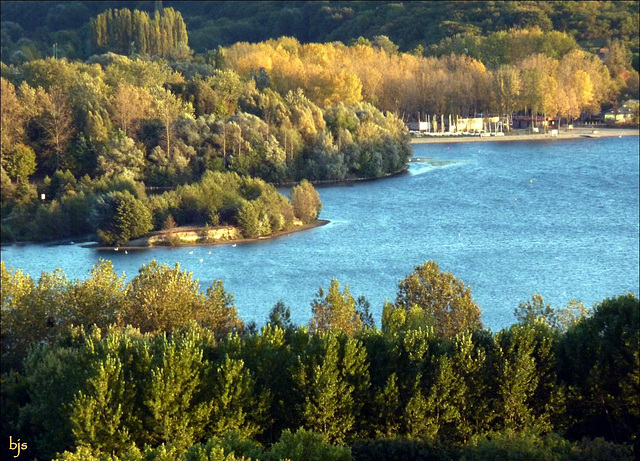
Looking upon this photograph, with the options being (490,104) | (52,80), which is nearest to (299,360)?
(52,80)

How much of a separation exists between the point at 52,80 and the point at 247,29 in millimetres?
48442

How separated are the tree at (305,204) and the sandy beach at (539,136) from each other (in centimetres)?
2507

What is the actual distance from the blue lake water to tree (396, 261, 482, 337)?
3048mm

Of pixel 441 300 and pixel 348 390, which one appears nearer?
pixel 348 390

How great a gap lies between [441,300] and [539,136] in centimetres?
4601

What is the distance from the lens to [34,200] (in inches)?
1501

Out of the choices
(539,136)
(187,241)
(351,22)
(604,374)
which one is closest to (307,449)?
(604,374)

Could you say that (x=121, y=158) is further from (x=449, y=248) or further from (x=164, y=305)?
(x=164, y=305)

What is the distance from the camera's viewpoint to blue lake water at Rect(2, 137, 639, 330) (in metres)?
26.1

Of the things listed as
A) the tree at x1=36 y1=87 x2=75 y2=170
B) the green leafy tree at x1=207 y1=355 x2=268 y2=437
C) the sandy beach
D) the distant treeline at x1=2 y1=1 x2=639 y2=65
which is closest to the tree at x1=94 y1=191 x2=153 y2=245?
the tree at x1=36 y1=87 x2=75 y2=170

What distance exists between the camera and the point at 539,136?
6388 cm

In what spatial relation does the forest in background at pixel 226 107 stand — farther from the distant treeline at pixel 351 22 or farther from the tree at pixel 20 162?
the distant treeline at pixel 351 22

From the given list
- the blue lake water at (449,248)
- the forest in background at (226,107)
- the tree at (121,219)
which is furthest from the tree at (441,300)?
the tree at (121,219)

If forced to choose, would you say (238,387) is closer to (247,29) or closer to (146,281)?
(146,281)
